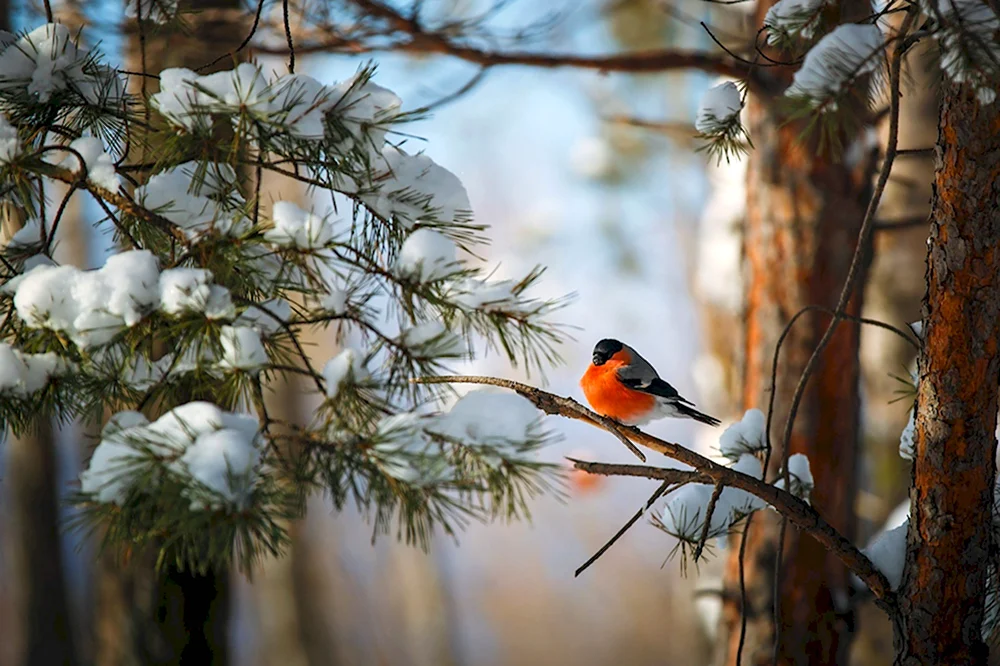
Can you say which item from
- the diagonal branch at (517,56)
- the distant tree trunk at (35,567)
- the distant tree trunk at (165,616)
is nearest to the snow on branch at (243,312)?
the diagonal branch at (517,56)

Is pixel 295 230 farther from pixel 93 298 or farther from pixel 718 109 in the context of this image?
pixel 718 109

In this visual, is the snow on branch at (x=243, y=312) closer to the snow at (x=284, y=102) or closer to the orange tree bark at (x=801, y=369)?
the snow at (x=284, y=102)

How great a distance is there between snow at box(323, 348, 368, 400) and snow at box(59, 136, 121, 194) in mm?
489

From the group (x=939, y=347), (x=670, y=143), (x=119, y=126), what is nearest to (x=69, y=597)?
(x=119, y=126)

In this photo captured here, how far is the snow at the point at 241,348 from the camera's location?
1218mm

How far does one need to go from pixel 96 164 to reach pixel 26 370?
360 mm

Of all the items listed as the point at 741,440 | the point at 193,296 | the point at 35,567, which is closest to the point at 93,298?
the point at 193,296

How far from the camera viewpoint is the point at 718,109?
1521 mm

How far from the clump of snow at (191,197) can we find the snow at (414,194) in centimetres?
24

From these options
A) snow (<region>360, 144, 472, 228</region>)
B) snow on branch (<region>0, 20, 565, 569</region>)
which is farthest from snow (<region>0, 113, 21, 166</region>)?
snow (<region>360, 144, 472, 228</region>)

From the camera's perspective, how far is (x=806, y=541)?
8.29ft

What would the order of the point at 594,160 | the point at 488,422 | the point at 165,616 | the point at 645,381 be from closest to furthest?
1. the point at 488,422
2. the point at 645,381
3. the point at 165,616
4. the point at 594,160

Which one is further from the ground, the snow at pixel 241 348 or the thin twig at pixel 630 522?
the snow at pixel 241 348

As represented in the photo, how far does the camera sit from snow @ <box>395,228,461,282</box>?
135cm
